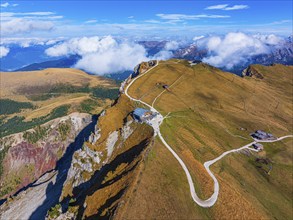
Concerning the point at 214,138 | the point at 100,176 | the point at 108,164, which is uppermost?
the point at 214,138

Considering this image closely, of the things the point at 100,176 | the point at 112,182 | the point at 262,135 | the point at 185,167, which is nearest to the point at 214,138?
the point at 262,135

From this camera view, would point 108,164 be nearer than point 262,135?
Yes

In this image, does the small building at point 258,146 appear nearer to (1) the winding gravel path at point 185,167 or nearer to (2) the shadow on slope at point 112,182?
(1) the winding gravel path at point 185,167

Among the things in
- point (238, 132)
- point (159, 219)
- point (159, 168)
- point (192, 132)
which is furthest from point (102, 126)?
point (159, 219)

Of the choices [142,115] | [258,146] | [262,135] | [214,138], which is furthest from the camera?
[262,135]

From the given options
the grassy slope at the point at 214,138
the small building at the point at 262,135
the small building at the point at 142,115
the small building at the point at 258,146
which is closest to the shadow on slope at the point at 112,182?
the grassy slope at the point at 214,138

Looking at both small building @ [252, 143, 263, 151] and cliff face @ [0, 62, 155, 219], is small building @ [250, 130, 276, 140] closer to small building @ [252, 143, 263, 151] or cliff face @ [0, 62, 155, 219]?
small building @ [252, 143, 263, 151]

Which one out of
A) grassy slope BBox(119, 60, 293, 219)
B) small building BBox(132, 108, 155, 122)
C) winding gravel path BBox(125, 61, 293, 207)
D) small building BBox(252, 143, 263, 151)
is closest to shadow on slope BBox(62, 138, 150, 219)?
grassy slope BBox(119, 60, 293, 219)

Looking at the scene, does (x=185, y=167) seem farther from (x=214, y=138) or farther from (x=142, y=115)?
(x=214, y=138)
